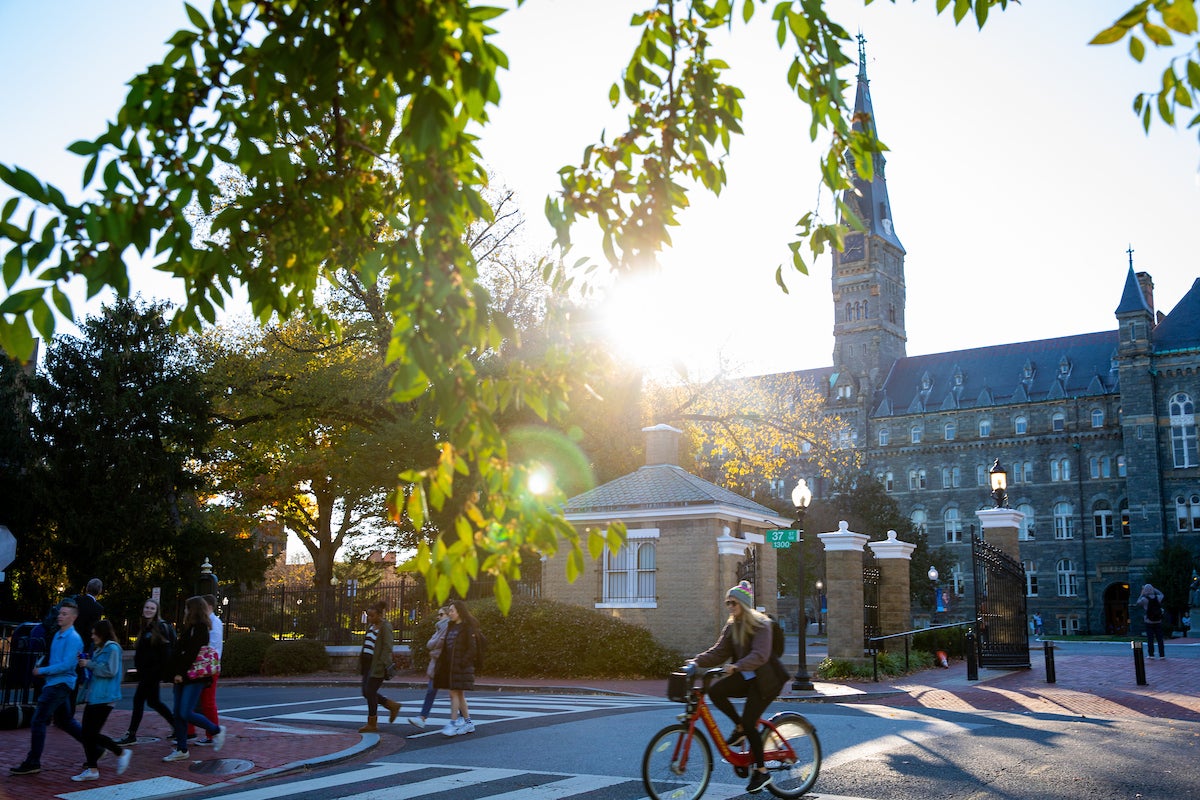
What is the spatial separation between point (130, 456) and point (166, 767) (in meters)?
23.2

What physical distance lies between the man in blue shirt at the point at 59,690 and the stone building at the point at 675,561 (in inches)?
535

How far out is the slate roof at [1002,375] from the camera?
258 ft

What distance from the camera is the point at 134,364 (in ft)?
108

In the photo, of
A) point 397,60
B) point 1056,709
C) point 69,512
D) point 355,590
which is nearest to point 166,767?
point 397,60

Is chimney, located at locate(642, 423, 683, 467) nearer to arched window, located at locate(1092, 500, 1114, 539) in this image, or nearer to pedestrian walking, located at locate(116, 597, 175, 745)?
pedestrian walking, located at locate(116, 597, 175, 745)

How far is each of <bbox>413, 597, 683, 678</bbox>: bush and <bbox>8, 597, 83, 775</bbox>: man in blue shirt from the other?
41.5ft

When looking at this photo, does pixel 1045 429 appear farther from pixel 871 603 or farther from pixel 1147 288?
pixel 871 603

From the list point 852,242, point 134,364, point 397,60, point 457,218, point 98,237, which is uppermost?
point 852,242

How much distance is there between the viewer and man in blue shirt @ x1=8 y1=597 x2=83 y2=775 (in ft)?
33.0

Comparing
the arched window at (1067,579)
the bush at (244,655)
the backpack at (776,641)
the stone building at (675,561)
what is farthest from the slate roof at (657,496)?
the arched window at (1067,579)

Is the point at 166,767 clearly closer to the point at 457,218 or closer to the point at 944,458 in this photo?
the point at 457,218

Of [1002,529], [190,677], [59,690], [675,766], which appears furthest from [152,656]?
[1002,529]

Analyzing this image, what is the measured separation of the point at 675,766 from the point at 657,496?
16153mm

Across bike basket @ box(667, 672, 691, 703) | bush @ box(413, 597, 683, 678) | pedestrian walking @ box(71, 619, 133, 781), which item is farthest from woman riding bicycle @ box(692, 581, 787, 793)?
bush @ box(413, 597, 683, 678)
